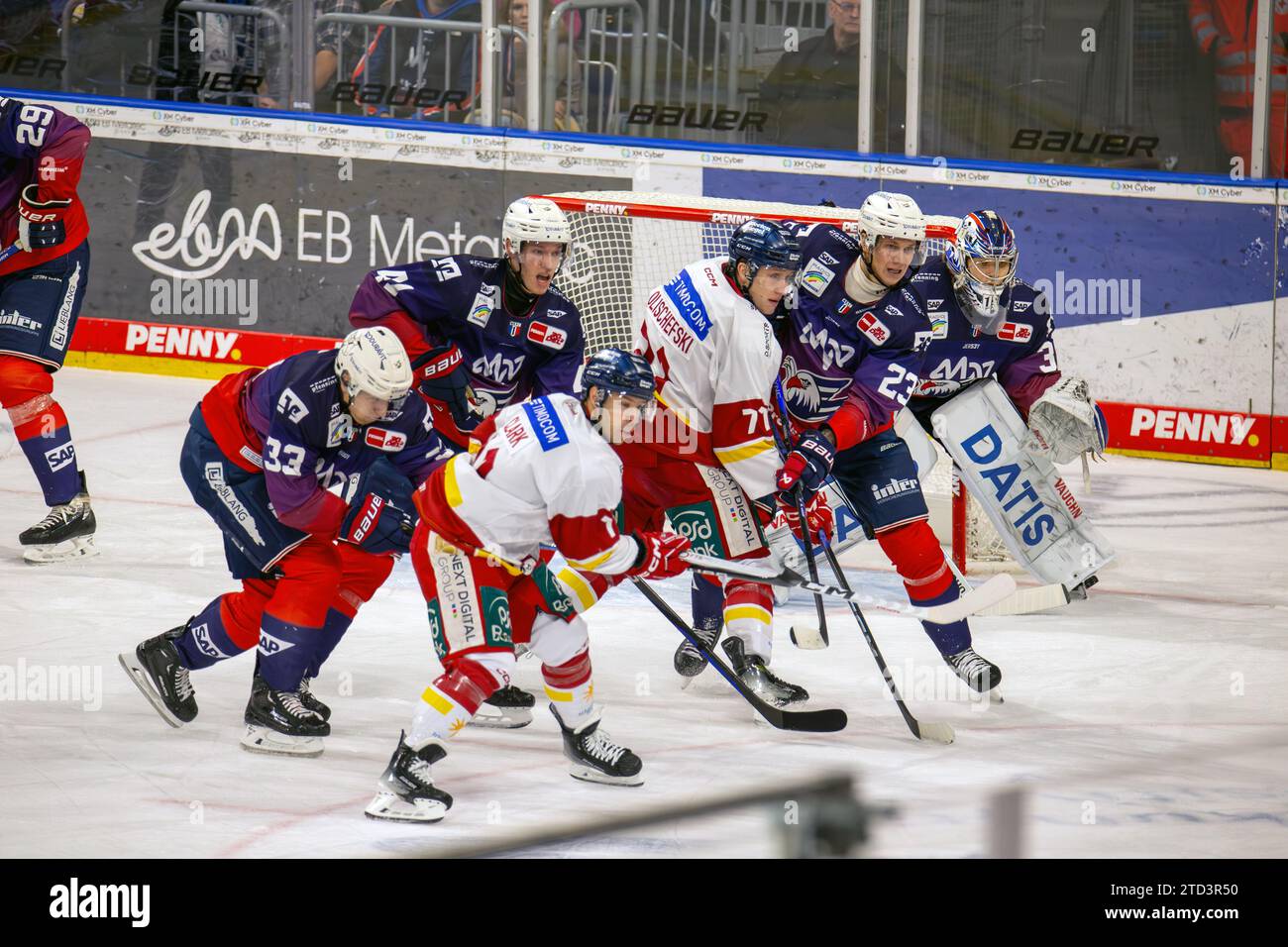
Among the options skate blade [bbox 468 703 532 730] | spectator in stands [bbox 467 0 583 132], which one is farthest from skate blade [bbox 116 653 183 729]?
spectator in stands [bbox 467 0 583 132]

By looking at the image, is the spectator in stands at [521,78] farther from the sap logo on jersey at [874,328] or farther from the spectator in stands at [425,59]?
the sap logo on jersey at [874,328]

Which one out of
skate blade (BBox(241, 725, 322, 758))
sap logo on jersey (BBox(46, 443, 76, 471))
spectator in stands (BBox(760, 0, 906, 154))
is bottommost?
skate blade (BBox(241, 725, 322, 758))

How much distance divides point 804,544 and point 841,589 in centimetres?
39

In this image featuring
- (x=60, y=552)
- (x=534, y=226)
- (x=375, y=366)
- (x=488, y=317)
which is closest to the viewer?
(x=375, y=366)

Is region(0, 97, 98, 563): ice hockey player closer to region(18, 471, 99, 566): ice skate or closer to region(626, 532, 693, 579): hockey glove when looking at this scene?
region(18, 471, 99, 566): ice skate

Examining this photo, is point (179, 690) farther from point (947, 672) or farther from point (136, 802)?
point (947, 672)

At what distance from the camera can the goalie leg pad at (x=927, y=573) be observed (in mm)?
4805

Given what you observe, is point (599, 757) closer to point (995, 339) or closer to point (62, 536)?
point (995, 339)

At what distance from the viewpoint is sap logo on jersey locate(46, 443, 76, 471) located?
590 centimetres

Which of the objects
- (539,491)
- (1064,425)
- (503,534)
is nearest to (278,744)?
(503,534)

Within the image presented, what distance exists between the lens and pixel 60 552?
5.86 m

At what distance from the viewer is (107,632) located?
5090 mm

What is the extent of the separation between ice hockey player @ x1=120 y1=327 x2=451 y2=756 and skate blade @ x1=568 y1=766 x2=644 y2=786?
0.65 meters
